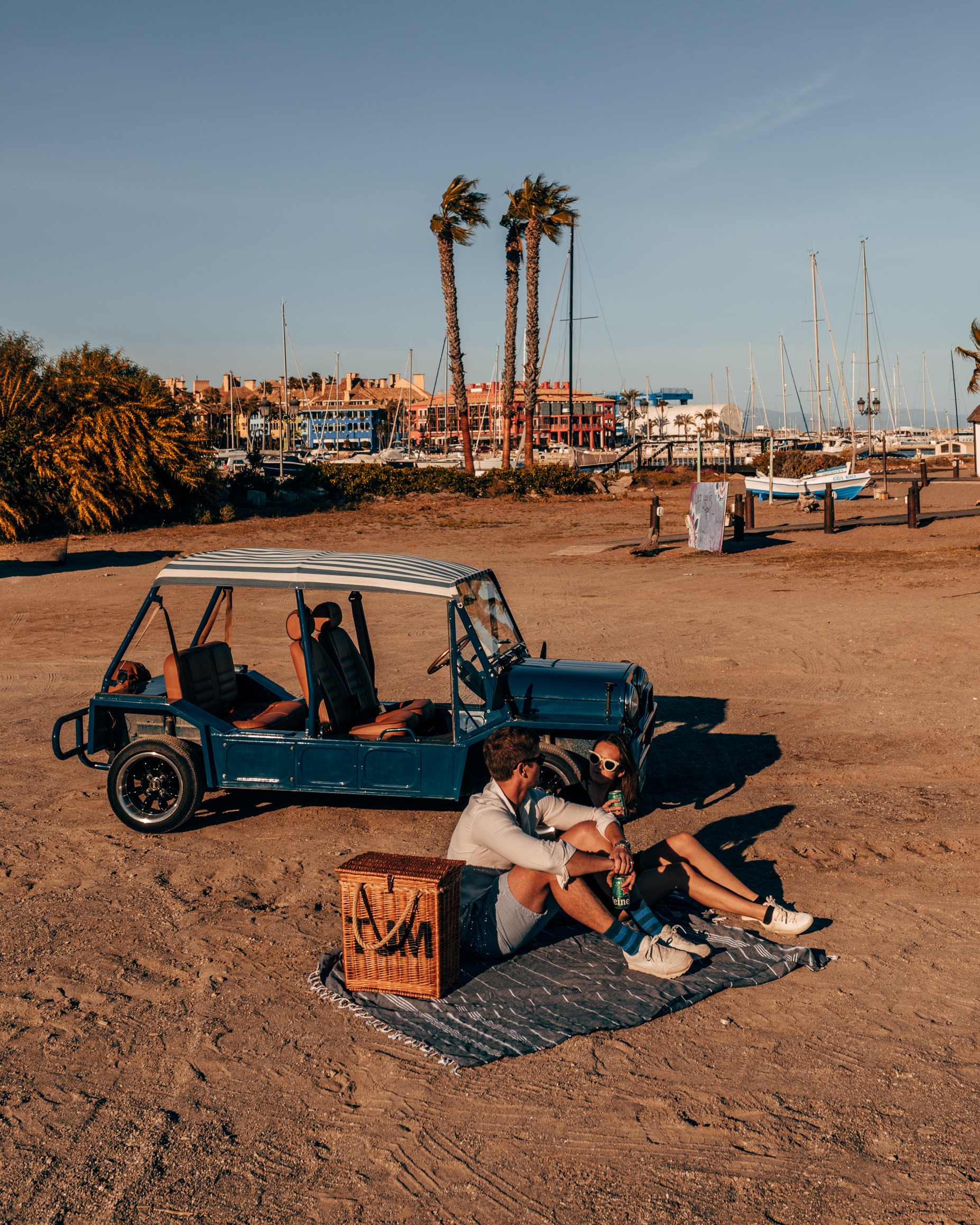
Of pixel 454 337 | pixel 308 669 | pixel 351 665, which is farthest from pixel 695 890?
pixel 454 337

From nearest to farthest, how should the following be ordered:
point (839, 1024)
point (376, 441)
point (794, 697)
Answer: point (839, 1024) < point (794, 697) < point (376, 441)

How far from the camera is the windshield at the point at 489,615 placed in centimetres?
787

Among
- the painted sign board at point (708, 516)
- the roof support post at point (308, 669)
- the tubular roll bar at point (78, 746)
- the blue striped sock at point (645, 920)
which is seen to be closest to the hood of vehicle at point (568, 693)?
the roof support post at point (308, 669)

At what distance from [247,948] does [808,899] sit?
336 cm

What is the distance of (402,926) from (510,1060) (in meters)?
0.82

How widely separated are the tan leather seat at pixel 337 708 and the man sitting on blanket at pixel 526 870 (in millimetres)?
1999

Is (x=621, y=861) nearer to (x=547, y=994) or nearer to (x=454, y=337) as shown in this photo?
(x=547, y=994)

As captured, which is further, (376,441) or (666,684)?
(376,441)

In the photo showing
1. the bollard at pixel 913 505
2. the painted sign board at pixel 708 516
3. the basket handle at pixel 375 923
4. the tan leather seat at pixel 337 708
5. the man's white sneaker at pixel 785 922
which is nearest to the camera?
the basket handle at pixel 375 923

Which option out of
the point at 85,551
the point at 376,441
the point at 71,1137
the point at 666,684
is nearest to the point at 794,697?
the point at 666,684

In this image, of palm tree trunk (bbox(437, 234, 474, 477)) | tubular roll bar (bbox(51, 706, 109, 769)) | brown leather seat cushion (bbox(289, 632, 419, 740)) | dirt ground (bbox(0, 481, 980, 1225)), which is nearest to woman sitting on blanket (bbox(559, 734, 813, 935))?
dirt ground (bbox(0, 481, 980, 1225))

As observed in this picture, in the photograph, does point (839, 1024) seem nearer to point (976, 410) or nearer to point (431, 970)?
point (431, 970)

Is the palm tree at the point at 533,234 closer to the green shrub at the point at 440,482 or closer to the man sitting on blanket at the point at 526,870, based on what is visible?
the green shrub at the point at 440,482

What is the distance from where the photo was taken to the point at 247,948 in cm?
604
